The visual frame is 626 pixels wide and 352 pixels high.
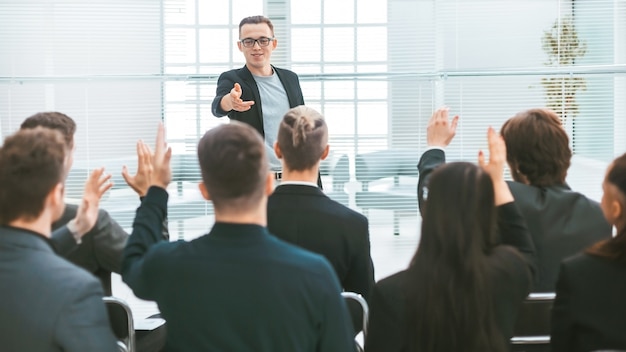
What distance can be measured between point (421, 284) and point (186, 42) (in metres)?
3.71

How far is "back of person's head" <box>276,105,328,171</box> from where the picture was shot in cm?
302

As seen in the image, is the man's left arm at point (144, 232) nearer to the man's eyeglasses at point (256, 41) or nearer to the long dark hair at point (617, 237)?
the long dark hair at point (617, 237)

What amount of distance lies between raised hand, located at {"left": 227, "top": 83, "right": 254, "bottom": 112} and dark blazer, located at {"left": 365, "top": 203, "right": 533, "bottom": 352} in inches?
87.2

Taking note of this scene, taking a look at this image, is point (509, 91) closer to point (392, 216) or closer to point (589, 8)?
point (589, 8)

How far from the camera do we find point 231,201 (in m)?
2.14

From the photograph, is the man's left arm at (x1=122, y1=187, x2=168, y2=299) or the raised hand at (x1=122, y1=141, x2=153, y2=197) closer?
the man's left arm at (x1=122, y1=187, x2=168, y2=299)

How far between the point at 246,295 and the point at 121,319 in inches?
33.8

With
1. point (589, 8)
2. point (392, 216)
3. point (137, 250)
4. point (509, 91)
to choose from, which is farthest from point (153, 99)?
point (137, 250)

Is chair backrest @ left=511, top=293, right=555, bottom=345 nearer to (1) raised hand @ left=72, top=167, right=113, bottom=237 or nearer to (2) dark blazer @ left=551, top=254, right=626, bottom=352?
(2) dark blazer @ left=551, top=254, right=626, bottom=352

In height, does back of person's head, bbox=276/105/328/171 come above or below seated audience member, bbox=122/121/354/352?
above

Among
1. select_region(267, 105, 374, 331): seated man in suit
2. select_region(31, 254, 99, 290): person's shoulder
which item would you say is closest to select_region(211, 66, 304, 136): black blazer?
select_region(267, 105, 374, 331): seated man in suit

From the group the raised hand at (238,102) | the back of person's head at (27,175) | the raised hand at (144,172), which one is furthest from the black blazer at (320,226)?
the raised hand at (238,102)

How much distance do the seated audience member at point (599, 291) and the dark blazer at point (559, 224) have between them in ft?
1.84

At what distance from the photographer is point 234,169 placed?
2162 millimetres
